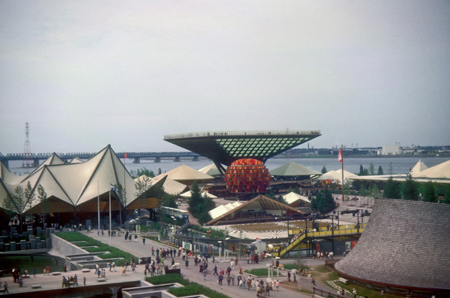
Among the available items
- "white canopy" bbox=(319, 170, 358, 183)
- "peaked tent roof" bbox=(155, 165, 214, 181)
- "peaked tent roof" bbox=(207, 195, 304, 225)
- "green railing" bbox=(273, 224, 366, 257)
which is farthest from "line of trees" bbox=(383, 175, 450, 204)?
"peaked tent roof" bbox=(155, 165, 214, 181)

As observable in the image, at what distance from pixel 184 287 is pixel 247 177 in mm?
60288

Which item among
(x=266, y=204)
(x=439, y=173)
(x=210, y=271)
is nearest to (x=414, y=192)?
(x=266, y=204)

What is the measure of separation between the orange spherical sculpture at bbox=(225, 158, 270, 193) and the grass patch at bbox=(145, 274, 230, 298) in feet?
185

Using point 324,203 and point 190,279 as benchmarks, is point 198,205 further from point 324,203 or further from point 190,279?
point 190,279

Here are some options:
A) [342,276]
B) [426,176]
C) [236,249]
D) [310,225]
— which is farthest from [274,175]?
[342,276]

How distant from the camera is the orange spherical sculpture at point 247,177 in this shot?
92.0 m

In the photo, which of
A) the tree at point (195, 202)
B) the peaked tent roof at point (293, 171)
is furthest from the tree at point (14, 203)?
the peaked tent roof at point (293, 171)

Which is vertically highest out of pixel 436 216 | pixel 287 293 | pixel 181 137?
pixel 181 137

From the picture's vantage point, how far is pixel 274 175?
5094 inches

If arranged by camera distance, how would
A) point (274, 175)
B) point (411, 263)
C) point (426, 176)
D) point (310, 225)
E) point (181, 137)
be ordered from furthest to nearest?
point (274, 175), point (181, 137), point (426, 176), point (310, 225), point (411, 263)

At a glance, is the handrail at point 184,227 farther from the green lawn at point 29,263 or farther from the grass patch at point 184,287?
the grass patch at point 184,287

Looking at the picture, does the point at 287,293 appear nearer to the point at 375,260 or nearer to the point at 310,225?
the point at 375,260

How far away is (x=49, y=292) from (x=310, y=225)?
35.1m

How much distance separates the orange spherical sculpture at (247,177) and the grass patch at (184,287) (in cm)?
5642
